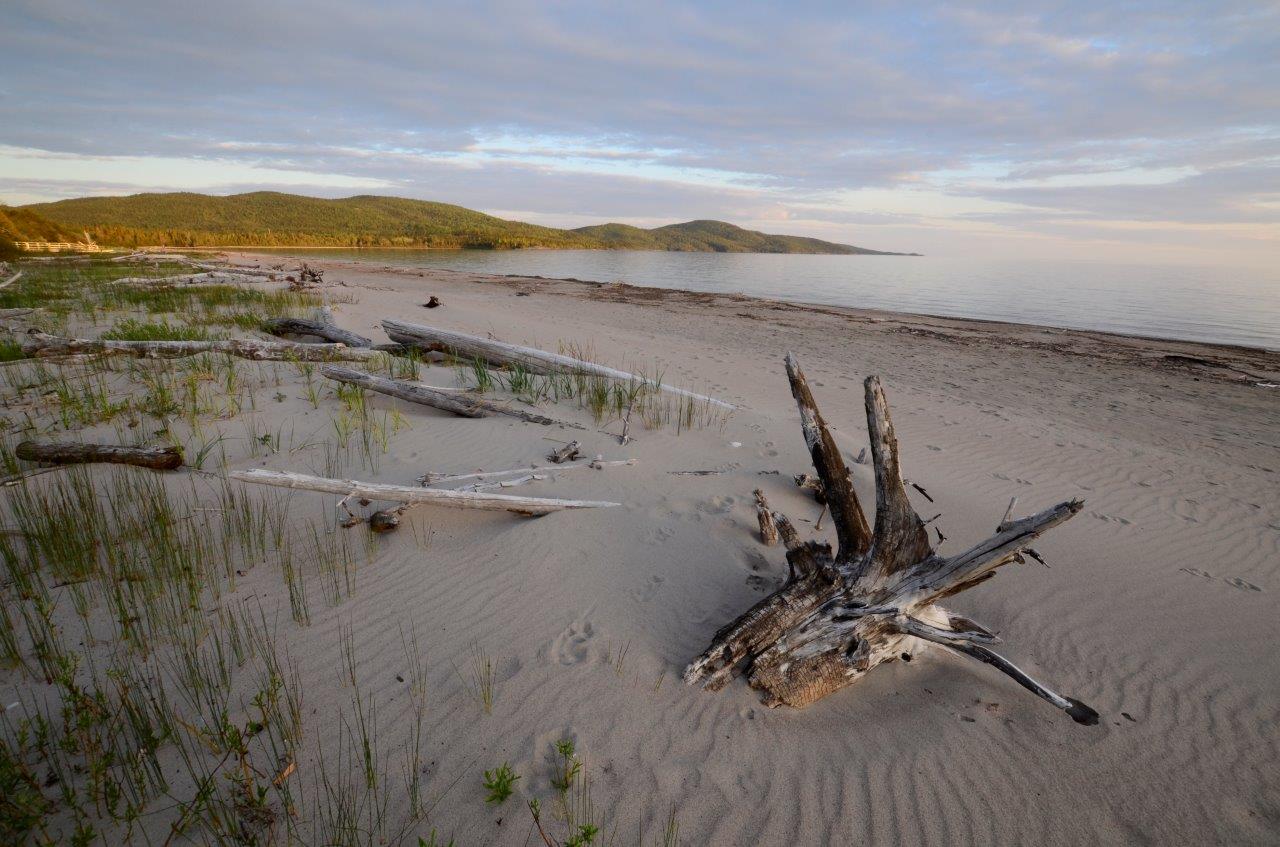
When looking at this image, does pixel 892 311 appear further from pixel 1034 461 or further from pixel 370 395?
pixel 370 395

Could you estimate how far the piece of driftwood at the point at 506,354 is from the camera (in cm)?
752

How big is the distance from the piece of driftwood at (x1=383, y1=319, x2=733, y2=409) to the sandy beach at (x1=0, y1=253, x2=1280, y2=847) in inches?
47.8

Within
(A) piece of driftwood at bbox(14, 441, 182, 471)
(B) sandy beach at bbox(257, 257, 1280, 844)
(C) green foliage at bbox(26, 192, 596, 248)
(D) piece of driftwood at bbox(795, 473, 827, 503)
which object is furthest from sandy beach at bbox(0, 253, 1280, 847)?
(C) green foliage at bbox(26, 192, 596, 248)

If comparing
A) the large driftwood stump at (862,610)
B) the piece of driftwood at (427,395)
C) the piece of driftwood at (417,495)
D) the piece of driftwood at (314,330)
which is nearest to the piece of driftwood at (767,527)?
the large driftwood stump at (862,610)

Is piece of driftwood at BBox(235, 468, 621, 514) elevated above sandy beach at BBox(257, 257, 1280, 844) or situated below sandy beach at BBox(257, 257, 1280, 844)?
above

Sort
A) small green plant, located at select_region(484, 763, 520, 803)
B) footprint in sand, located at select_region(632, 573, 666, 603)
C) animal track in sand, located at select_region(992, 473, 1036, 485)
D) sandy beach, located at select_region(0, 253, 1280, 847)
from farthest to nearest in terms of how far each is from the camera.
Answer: animal track in sand, located at select_region(992, 473, 1036, 485), footprint in sand, located at select_region(632, 573, 666, 603), sandy beach, located at select_region(0, 253, 1280, 847), small green plant, located at select_region(484, 763, 520, 803)

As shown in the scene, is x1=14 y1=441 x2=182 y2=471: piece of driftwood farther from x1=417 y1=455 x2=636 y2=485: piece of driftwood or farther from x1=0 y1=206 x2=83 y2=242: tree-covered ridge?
x1=0 y1=206 x2=83 y2=242: tree-covered ridge

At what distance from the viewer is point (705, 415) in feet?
22.3

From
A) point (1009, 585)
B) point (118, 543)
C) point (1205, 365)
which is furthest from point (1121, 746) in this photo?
point (1205, 365)

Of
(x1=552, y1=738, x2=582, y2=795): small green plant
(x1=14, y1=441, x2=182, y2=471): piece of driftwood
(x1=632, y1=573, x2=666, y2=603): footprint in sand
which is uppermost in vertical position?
(x1=14, y1=441, x2=182, y2=471): piece of driftwood

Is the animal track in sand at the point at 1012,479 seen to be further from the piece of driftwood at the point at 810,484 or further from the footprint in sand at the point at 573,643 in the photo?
the footprint in sand at the point at 573,643

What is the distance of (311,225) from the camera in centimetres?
8950

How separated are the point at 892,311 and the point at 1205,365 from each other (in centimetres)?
1172

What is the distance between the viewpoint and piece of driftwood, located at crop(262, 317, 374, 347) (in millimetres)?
9060
